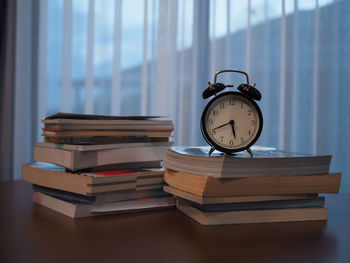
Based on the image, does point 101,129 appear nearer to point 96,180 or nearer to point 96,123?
point 96,123

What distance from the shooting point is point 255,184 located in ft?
2.26

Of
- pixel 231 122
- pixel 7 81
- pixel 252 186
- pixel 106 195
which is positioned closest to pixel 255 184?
pixel 252 186

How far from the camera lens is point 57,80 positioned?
8.23ft

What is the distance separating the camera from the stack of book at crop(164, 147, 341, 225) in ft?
2.20

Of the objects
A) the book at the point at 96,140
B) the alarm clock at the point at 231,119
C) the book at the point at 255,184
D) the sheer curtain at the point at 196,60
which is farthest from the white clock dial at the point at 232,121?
the sheer curtain at the point at 196,60

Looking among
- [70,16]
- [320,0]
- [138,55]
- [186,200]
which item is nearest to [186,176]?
[186,200]

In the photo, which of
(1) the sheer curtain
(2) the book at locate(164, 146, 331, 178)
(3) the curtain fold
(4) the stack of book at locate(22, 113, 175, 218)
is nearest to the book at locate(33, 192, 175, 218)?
(4) the stack of book at locate(22, 113, 175, 218)

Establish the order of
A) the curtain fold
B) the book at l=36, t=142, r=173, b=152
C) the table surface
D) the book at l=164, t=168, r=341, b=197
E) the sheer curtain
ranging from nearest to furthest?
the table surface → the book at l=164, t=168, r=341, b=197 → the book at l=36, t=142, r=173, b=152 → the sheer curtain → the curtain fold

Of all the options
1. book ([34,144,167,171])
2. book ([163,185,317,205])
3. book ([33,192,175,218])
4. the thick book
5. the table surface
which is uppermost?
book ([34,144,167,171])

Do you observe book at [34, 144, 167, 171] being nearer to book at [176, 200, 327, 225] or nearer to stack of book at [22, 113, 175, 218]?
stack of book at [22, 113, 175, 218]

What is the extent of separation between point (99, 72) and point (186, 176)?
191cm

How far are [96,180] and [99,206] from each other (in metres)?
0.06

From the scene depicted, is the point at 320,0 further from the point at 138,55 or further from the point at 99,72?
the point at 99,72

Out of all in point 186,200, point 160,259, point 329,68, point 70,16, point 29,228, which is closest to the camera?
point 160,259
